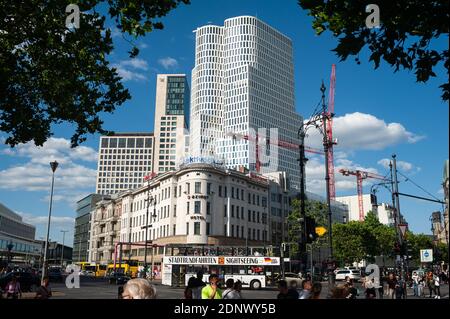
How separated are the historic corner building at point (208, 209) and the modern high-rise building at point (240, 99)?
84831 millimetres

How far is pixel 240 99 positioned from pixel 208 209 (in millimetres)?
115722

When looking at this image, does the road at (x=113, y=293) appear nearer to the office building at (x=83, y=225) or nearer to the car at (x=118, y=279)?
the car at (x=118, y=279)

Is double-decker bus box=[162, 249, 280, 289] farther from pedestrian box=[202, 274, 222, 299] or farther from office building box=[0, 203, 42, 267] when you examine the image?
office building box=[0, 203, 42, 267]

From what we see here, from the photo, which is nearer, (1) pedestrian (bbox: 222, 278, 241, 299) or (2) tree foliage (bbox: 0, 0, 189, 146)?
(1) pedestrian (bbox: 222, 278, 241, 299)

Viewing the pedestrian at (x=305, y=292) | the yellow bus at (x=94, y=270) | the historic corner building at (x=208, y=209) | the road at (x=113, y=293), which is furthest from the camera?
the yellow bus at (x=94, y=270)

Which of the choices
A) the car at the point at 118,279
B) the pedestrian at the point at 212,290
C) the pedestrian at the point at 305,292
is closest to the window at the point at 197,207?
the car at the point at 118,279

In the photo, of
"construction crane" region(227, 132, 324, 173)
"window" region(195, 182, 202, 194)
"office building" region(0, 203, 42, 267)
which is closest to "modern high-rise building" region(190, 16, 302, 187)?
"construction crane" region(227, 132, 324, 173)

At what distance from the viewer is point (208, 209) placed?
70.4 meters

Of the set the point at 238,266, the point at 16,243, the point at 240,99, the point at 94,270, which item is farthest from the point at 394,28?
the point at 240,99

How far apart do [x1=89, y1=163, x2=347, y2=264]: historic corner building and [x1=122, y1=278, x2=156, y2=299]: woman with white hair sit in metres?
54.8

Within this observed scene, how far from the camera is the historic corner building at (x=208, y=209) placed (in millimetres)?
70000

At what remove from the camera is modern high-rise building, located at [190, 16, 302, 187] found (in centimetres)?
17950

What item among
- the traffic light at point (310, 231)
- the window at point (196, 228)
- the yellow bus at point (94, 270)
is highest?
the window at point (196, 228)
